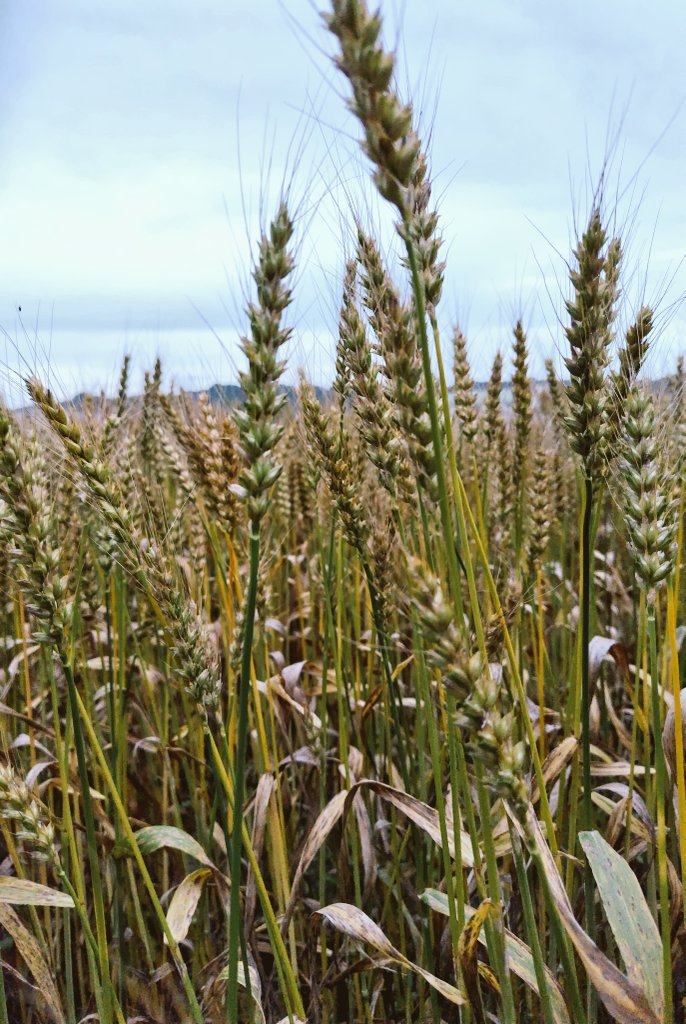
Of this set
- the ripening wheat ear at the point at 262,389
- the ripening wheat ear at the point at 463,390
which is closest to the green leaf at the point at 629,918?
the ripening wheat ear at the point at 262,389

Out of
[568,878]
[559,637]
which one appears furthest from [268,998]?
[559,637]

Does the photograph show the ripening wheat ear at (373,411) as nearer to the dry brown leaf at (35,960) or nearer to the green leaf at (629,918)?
the green leaf at (629,918)

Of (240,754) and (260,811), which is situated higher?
(240,754)

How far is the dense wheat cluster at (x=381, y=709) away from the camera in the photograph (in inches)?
50.4

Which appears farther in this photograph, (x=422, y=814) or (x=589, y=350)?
(x=422, y=814)

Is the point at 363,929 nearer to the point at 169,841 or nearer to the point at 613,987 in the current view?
the point at 613,987

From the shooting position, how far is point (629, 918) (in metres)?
1.62

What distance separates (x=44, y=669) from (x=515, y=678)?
241 cm

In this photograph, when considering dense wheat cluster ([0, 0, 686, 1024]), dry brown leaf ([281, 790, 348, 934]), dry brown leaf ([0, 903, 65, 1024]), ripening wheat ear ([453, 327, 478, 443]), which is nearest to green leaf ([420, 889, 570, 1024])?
dense wheat cluster ([0, 0, 686, 1024])

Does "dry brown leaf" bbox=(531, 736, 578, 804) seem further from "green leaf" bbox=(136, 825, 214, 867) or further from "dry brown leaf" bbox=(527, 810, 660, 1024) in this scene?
"green leaf" bbox=(136, 825, 214, 867)

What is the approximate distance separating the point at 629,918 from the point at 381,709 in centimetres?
131

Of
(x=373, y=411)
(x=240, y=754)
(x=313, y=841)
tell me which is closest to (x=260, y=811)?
(x=313, y=841)

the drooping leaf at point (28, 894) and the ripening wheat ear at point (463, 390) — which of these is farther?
the ripening wheat ear at point (463, 390)

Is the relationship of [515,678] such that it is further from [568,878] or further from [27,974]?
[27,974]
